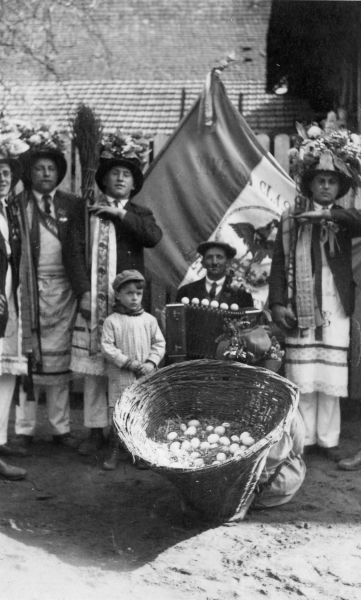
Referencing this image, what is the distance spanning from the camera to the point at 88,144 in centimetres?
542

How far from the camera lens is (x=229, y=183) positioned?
6.29 metres

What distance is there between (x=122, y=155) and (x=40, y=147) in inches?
21.9

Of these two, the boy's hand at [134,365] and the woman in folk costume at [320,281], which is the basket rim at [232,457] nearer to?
the boy's hand at [134,365]

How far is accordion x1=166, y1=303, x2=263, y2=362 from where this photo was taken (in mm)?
5113

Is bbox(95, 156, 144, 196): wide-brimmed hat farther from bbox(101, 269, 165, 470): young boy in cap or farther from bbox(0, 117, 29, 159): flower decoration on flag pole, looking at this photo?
bbox(101, 269, 165, 470): young boy in cap

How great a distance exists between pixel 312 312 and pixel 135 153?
1610 millimetres

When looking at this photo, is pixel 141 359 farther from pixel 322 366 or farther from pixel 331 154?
pixel 331 154

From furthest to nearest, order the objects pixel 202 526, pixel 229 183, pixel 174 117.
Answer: pixel 174 117, pixel 229 183, pixel 202 526

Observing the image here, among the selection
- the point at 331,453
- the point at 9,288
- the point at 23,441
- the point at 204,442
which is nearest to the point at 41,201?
the point at 9,288

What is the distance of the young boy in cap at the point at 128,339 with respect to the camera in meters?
5.00

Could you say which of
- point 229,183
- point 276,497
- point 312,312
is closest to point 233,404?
point 276,497

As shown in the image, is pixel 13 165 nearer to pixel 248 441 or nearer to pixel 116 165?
pixel 116 165

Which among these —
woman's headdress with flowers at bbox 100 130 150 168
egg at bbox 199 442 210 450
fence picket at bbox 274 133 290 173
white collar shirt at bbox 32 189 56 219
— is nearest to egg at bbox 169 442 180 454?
egg at bbox 199 442 210 450

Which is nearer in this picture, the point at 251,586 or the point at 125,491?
the point at 251,586
